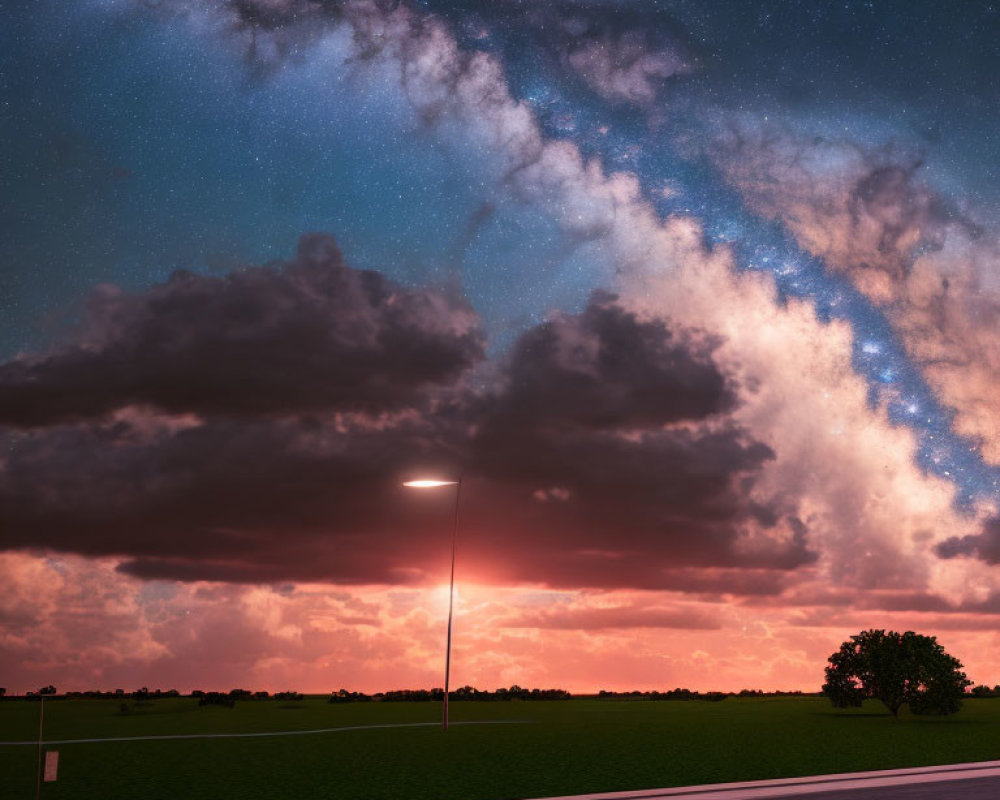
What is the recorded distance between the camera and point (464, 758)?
4238cm

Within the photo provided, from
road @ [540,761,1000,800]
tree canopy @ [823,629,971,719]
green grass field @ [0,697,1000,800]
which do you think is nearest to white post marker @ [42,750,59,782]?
green grass field @ [0,697,1000,800]

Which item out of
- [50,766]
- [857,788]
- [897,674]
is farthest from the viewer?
[897,674]

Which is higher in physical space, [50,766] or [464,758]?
[50,766]

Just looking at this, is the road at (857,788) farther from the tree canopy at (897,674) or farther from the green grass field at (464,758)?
the tree canopy at (897,674)

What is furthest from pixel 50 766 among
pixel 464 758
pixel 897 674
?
pixel 897 674

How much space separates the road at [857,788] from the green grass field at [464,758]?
2249 mm

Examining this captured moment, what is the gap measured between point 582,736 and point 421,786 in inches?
905

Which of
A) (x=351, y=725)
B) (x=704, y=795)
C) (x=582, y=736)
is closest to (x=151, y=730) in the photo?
(x=351, y=725)

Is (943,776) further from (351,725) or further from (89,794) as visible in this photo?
(351,725)

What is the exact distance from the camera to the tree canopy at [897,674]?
8144 centimetres

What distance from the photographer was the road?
3036cm

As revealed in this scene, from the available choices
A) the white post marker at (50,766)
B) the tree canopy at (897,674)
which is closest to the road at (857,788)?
the white post marker at (50,766)

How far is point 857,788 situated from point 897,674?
53723 millimetres

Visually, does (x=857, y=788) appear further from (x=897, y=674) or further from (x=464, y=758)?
(x=897, y=674)
